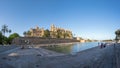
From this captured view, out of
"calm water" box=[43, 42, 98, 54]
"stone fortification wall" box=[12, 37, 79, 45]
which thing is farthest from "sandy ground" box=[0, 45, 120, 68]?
"stone fortification wall" box=[12, 37, 79, 45]

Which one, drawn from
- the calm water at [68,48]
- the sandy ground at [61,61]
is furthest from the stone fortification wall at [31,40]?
the sandy ground at [61,61]

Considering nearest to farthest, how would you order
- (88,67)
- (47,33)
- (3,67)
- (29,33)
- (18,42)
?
(88,67), (3,67), (18,42), (47,33), (29,33)

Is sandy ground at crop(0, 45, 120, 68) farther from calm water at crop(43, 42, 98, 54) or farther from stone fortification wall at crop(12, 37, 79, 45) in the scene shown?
stone fortification wall at crop(12, 37, 79, 45)

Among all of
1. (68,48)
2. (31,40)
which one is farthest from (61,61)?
(31,40)

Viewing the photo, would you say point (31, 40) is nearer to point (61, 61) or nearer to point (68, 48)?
point (68, 48)

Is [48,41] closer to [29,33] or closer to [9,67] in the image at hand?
[29,33]

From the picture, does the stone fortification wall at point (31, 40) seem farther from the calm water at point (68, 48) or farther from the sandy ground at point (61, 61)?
the sandy ground at point (61, 61)

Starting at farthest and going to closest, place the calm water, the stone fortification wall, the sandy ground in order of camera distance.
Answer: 1. the stone fortification wall
2. the calm water
3. the sandy ground

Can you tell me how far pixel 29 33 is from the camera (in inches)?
7338

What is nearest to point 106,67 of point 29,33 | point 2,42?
point 2,42

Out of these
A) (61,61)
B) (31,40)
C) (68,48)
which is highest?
(31,40)

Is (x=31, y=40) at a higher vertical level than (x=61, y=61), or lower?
higher

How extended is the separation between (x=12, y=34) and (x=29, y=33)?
36.2 meters

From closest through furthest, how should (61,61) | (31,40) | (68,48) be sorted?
(61,61)
(68,48)
(31,40)
